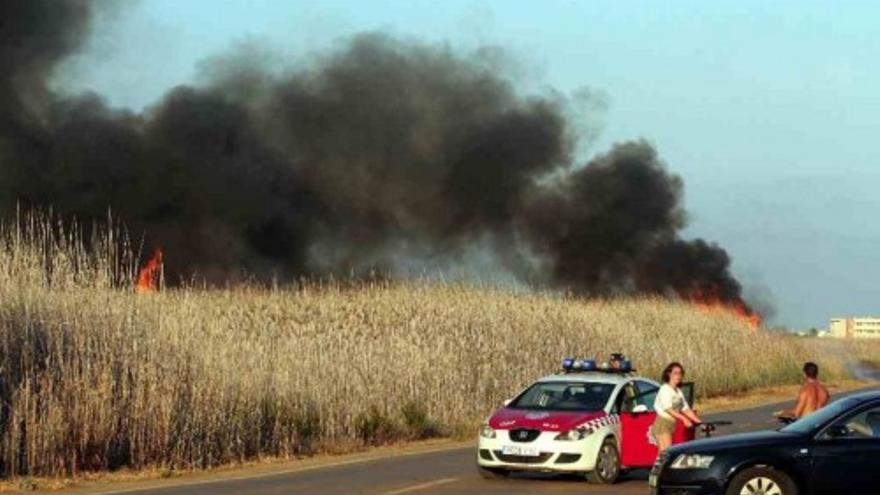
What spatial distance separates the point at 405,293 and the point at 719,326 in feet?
55.5

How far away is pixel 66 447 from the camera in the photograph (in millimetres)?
23297

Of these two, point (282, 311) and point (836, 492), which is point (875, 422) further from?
point (282, 311)

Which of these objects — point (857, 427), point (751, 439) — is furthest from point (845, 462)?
point (751, 439)

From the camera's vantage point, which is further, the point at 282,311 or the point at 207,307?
the point at 282,311

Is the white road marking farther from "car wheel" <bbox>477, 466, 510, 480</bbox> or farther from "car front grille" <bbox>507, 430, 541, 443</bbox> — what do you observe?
"car front grille" <bbox>507, 430, 541, 443</bbox>

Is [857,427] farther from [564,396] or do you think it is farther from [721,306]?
[721,306]

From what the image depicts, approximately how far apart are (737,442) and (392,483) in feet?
19.9

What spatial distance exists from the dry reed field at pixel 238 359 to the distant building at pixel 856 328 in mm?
82089

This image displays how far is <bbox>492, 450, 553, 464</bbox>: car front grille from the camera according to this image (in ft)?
71.9

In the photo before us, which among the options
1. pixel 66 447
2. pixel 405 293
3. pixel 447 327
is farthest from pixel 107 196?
pixel 66 447

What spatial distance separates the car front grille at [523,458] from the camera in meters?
21.9

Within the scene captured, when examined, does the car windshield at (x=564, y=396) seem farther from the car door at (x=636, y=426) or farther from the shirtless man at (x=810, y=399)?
the shirtless man at (x=810, y=399)

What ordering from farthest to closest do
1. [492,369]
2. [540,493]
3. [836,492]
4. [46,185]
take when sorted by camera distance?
[46,185] < [492,369] < [540,493] < [836,492]

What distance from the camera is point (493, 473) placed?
22797 millimetres
